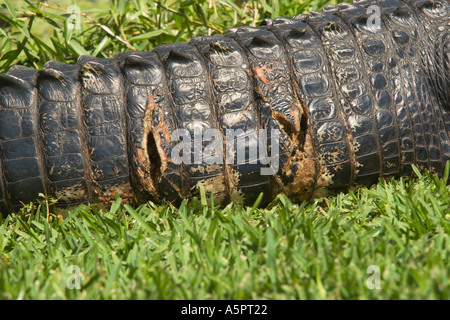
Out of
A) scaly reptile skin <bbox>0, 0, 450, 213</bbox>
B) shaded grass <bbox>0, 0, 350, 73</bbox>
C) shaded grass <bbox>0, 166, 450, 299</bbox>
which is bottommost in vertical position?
shaded grass <bbox>0, 166, 450, 299</bbox>

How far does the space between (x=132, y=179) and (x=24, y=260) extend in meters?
0.55

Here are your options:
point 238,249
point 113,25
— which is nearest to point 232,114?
point 238,249

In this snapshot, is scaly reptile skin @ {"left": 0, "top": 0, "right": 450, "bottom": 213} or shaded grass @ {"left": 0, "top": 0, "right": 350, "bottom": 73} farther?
shaded grass @ {"left": 0, "top": 0, "right": 350, "bottom": 73}

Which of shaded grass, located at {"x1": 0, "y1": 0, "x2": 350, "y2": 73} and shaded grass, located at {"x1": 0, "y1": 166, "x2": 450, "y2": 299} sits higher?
shaded grass, located at {"x1": 0, "y1": 0, "x2": 350, "y2": 73}

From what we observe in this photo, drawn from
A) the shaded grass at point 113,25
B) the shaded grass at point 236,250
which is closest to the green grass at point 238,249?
the shaded grass at point 236,250

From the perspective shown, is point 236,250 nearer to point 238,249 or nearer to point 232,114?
point 238,249

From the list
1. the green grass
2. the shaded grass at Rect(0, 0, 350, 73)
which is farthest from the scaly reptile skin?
the shaded grass at Rect(0, 0, 350, 73)

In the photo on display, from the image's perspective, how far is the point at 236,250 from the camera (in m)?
1.54

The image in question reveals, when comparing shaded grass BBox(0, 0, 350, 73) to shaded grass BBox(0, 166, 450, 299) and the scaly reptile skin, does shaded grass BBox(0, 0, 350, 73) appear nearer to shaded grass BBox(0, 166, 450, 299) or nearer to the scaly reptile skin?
the scaly reptile skin

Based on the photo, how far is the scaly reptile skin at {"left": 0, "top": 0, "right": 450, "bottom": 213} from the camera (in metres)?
1.97

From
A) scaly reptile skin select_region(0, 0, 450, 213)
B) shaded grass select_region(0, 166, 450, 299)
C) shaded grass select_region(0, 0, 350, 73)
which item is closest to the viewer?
shaded grass select_region(0, 166, 450, 299)

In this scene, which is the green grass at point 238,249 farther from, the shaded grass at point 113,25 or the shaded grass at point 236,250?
the shaded grass at point 113,25

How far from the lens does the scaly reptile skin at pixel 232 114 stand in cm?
197

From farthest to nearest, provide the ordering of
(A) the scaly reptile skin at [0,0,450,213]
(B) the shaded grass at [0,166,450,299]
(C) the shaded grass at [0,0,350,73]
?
(C) the shaded grass at [0,0,350,73]
(A) the scaly reptile skin at [0,0,450,213]
(B) the shaded grass at [0,166,450,299]
